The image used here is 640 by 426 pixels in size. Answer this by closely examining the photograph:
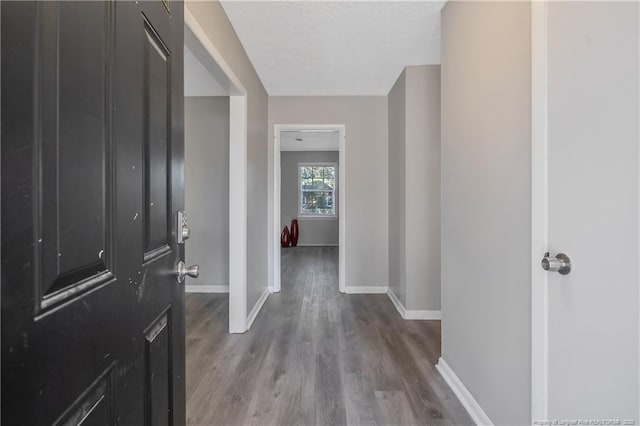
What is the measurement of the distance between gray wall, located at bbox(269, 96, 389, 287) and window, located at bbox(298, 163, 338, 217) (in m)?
4.31

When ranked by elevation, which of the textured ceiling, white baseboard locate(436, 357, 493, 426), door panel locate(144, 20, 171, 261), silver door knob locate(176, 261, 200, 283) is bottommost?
white baseboard locate(436, 357, 493, 426)

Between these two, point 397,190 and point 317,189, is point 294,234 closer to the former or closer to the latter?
point 317,189

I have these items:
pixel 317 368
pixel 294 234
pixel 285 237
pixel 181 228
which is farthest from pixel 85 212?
pixel 294 234

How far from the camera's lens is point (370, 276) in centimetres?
383

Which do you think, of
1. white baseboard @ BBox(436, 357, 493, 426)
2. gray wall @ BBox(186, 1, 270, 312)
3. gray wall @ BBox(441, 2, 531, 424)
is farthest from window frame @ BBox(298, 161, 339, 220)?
white baseboard @ BBox(436, 357, 493, 426)

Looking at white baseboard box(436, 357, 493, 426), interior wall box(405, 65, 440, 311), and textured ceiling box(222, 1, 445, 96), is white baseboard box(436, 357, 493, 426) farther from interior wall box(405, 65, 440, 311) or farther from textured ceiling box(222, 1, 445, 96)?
textured ceiling box(222, 1, 445, 96)

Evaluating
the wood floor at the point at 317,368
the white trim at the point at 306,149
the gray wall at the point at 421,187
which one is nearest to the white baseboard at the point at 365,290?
the wood floor at the point at 317,368

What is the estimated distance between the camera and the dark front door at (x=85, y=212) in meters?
0.41

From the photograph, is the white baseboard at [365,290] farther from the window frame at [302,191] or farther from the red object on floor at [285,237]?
the window frame at [302,191]
